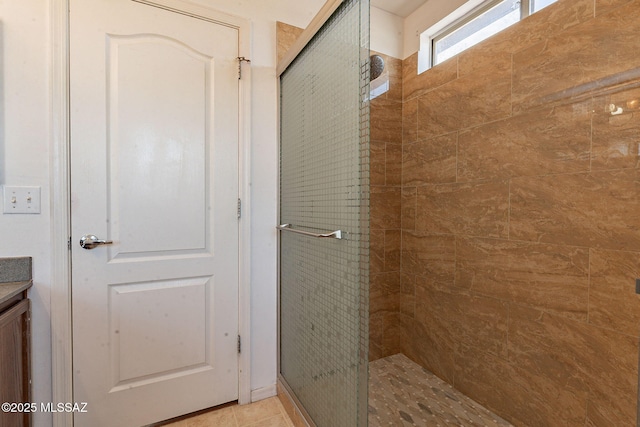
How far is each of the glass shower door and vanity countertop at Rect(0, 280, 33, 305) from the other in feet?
3.74

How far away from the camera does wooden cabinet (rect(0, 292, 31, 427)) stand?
1.11 metres

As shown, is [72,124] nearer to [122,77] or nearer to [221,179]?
[122,77]

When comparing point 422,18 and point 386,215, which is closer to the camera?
point 422,18

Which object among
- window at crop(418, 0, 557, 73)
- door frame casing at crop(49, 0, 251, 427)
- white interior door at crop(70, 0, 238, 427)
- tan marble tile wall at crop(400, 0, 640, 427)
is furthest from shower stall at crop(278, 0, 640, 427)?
door frame casing at crop(49, 0, 251, 427)

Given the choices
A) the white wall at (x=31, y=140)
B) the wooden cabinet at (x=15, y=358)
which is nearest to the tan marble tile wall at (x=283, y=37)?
the white wall at (x=31, y=140)

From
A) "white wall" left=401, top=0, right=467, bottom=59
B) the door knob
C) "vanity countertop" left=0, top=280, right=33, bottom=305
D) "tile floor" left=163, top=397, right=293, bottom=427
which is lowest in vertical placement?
"tile floor" left=163, top=397, right=293, bottom=427

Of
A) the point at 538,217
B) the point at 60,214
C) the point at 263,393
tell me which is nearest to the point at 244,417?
the point at 263,393

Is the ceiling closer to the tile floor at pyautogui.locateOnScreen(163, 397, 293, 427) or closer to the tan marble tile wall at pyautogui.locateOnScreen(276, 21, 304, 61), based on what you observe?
the tan marble tile wall at pyautogui.locateOnScreen(276, 21, 304, 61)

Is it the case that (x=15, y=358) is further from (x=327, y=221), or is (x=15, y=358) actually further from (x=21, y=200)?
(x=327, y=221)

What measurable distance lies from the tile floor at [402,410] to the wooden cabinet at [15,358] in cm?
66

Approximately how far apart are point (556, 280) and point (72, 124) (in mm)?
2380

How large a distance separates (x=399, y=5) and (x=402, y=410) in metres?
2.70

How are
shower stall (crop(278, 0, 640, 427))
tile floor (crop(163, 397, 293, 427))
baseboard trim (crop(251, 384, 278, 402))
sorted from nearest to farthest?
shower stall (crop(278, 0, 640, 427)) < tile floor (crop(163, 397, 293, 427)) < baseboard trim (crop(251, 384, 278, 402))

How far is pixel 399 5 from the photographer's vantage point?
2180 millimetres
